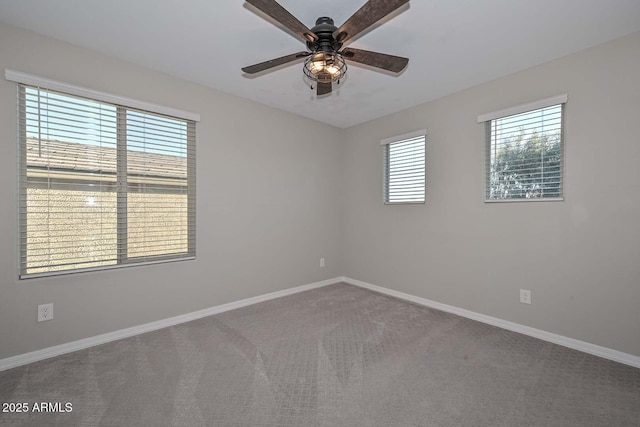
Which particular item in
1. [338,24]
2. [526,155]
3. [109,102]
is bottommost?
[526,155]

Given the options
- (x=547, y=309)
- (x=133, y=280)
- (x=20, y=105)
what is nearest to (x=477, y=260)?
(x=547, y=309)

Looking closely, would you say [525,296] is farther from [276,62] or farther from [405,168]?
[276,62]

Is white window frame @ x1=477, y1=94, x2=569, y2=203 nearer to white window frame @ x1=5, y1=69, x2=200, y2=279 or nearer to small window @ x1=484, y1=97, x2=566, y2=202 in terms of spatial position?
small window @ x1=484, y1=97, x2=566, y2=202

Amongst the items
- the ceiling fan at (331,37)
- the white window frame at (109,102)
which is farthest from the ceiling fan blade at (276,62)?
the white window frame at (109,102)

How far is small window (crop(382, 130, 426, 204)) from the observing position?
11.8ft

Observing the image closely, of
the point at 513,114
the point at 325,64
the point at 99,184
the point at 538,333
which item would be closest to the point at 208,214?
the point at 99,184

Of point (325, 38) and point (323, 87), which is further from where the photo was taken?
point (323, 87)

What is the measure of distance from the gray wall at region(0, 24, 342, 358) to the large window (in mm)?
96

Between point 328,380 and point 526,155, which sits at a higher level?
point 526,155

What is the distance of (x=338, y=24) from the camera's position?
2098 millimetres

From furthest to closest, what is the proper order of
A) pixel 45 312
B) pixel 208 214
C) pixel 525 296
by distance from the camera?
pixel 208 214, pixel 525 296, pixel 45 312

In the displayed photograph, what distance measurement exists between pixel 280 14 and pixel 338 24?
28.8 inches

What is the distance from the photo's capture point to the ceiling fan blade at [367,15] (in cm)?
145

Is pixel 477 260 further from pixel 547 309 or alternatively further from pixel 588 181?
pixel 588 181
